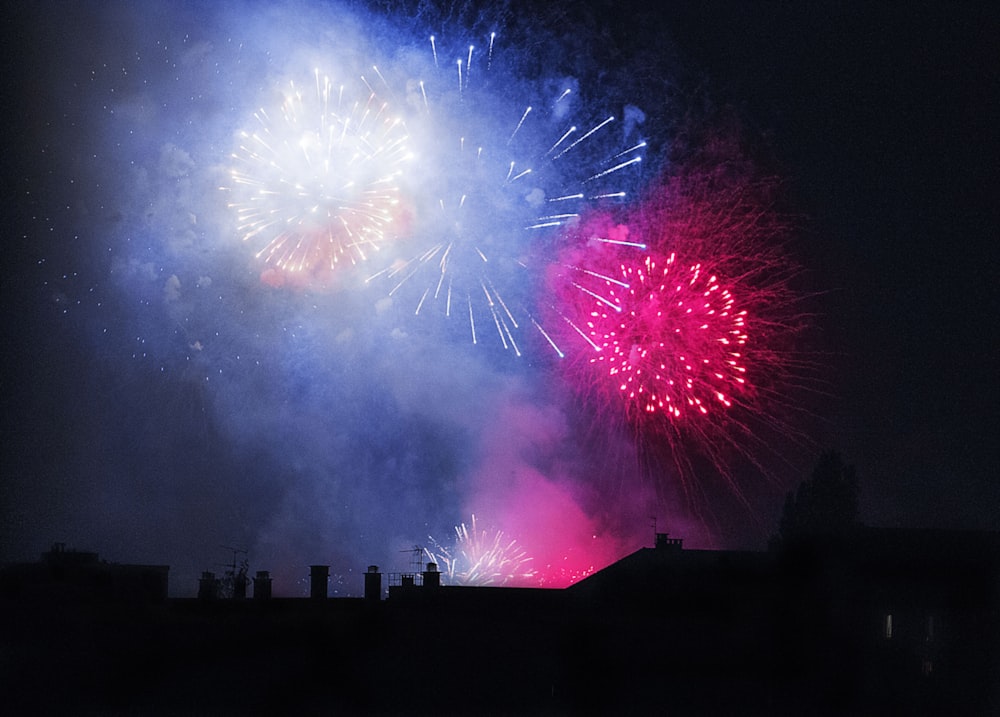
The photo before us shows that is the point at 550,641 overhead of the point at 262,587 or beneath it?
beneath

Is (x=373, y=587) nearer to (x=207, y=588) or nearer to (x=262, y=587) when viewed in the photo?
(x=262, y=587)

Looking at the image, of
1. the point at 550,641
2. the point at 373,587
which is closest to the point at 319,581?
the point at 373,587

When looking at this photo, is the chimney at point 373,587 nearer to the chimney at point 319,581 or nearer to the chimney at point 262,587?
the chimney at point 319,581

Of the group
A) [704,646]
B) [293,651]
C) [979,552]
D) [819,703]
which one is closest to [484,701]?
[293,651]

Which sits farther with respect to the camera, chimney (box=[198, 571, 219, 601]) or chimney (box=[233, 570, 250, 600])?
chimney (box=[233, 570, 250, 600])

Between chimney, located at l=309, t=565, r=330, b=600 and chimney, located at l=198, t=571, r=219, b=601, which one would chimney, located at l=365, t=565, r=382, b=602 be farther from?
chimney, located at l=198, t=571, r=219, b=601

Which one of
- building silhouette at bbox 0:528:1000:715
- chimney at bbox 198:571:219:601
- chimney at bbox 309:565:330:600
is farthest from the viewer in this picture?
chimney at bbox 309:565:330:600

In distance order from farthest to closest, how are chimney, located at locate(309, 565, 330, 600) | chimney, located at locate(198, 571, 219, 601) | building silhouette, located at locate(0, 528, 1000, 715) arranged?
chimney, located at locate(309, 565, 330, 600) → chimney, located at locate(198, 571, 219, 601) → building silhouette, located at locate(0, 528, 1000, 715)

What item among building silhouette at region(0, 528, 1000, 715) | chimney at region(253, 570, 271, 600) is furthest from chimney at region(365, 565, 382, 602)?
chimney at region(253, 570, 271, 600)

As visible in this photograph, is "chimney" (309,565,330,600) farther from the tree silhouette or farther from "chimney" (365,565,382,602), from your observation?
the tree silhouette

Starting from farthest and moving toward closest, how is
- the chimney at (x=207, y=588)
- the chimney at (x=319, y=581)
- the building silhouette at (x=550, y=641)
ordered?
1. the chimney at (x=319, y=581)
2. the chimney at (x=207, y=588)
3. the building silhouette at (x=550, y=641)

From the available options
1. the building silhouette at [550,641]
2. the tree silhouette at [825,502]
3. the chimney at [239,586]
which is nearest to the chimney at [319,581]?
the building silhouette at [550,641]

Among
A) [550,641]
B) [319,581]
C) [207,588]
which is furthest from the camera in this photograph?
[319,581]

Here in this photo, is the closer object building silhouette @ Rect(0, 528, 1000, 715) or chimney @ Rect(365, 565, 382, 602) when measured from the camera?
building silhouette @ Rect(0, 528, 1000, 715)
